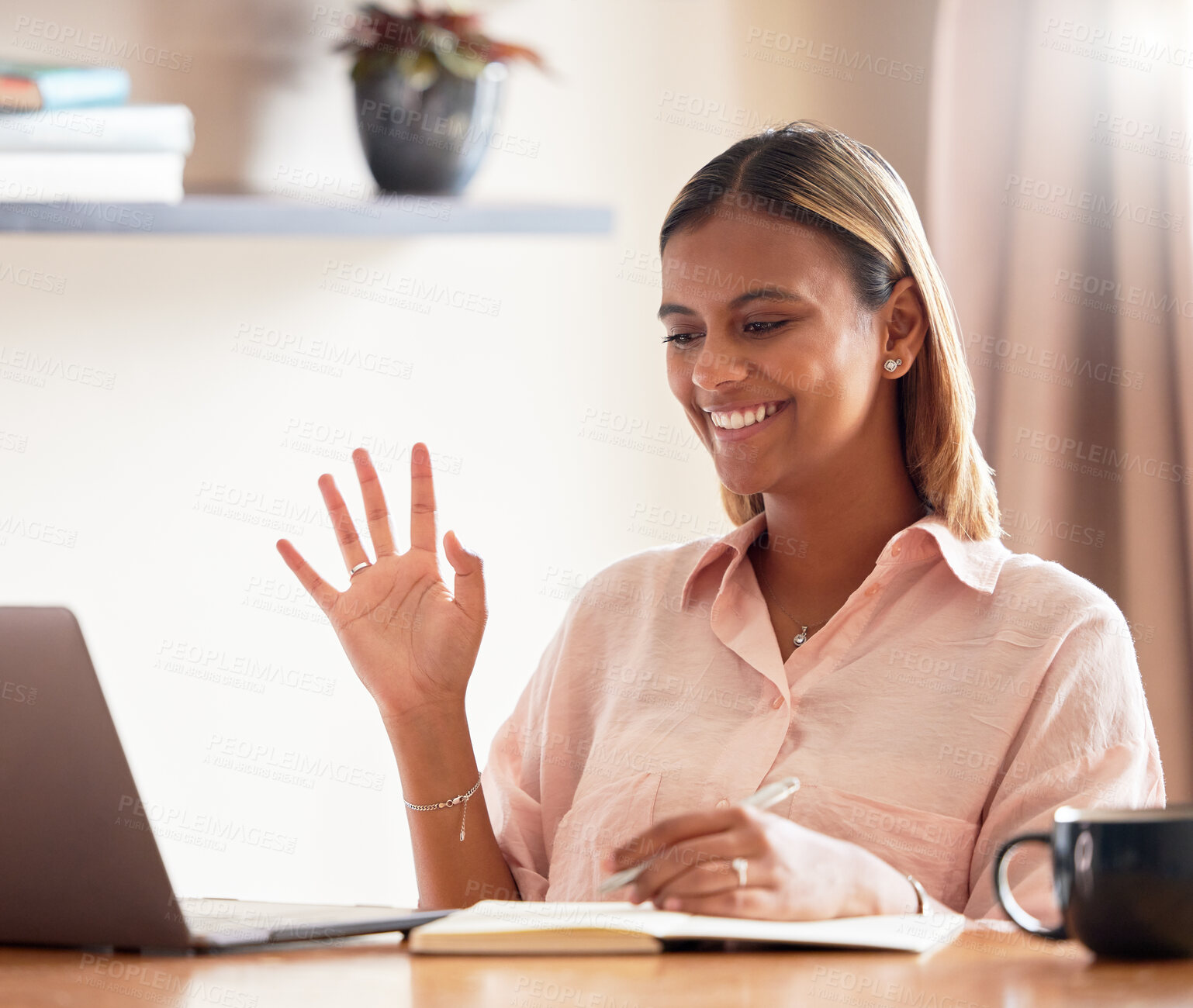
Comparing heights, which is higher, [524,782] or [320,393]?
[320,393]

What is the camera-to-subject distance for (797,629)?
1.44m

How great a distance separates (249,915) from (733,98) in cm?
171

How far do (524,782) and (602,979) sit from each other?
2.62ft

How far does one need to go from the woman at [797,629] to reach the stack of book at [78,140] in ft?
2.04

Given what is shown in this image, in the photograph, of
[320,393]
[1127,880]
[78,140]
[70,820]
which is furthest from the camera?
[320,393]

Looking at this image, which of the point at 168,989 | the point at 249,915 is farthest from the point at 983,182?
the point at 168,989

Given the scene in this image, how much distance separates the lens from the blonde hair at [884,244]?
55.9 inches

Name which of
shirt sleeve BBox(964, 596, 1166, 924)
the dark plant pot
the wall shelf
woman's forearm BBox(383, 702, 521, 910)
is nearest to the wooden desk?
shirt sleeve BBox(964, 596, 1166, 924)

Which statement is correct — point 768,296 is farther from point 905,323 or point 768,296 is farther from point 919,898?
point 919,898

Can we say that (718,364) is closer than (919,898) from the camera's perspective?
No

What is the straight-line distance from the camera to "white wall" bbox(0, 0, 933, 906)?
202 centimetres

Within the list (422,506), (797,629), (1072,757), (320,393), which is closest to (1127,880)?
(1072,757)

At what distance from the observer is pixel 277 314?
2082 millimetres

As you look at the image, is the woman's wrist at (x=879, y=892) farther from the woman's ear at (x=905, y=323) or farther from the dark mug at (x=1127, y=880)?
the woman's ear at (x=905, y=323)
